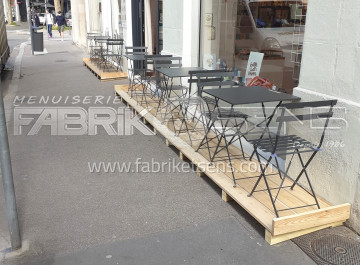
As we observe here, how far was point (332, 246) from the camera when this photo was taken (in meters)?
3.31

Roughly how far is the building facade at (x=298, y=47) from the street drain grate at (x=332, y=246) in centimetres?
17

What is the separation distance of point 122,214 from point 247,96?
1812 millimetres

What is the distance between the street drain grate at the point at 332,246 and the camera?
10.3 ft

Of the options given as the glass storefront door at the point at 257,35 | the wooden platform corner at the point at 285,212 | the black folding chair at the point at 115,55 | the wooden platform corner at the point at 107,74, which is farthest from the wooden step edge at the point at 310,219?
the black folding chair at the point at 115,55

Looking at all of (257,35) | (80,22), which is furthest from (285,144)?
(80,22)

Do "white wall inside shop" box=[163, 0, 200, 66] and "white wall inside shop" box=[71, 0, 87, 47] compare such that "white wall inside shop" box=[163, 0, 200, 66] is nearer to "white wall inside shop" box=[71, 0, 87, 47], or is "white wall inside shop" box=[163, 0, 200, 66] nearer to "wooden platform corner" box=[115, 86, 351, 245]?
"wooden platform corner" box=[115, 86, 351, 245]

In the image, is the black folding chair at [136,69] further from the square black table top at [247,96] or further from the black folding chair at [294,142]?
the black folding chair at [294,142]

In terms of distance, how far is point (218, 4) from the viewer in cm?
690

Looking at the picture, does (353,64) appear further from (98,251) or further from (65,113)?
(65,113)

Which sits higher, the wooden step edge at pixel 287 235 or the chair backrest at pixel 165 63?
the chair backrest at pixel 165 63

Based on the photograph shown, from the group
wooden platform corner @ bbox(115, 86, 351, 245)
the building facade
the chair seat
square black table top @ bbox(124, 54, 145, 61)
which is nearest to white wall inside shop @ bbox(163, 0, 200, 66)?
the building facade

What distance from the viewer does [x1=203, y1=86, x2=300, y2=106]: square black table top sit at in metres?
3.75

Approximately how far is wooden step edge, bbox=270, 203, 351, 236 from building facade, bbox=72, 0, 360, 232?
12 cm

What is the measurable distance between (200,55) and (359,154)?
176 inches
